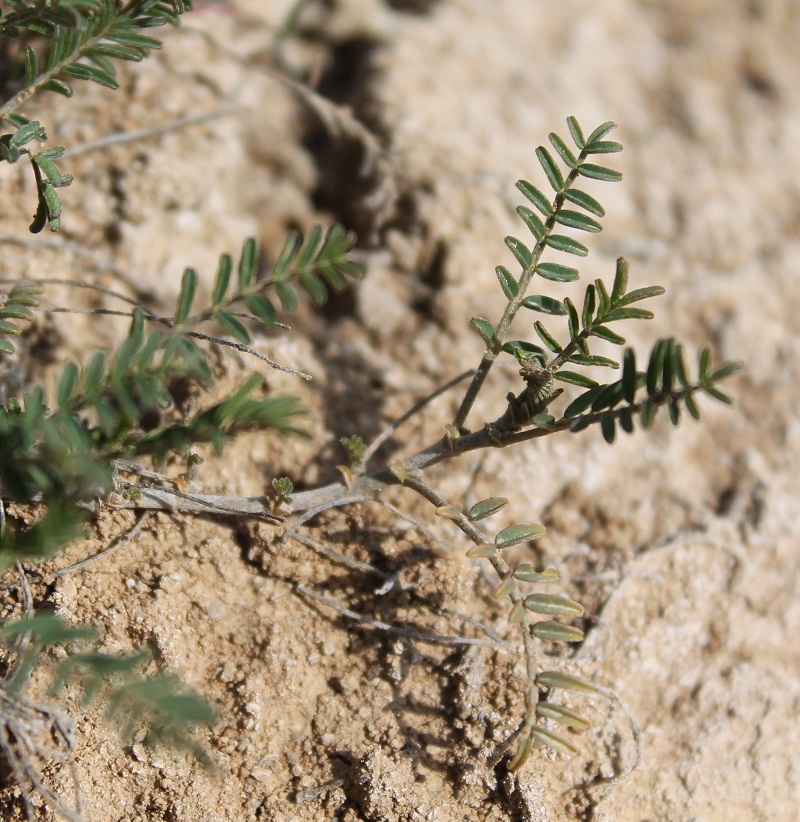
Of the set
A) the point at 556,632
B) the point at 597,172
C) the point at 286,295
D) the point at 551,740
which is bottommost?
the point at 551,740

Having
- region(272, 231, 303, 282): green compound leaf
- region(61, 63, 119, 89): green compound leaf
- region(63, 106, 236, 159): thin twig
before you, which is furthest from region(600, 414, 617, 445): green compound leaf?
→ region(63, 106, 236, 159): thin twig

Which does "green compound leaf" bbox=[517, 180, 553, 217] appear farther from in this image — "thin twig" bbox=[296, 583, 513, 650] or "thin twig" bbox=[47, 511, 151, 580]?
"thin twig" bbox=[47, 511, 151, 580]

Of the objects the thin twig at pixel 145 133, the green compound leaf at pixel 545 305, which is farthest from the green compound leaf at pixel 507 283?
the thin twig at pixel 145 133

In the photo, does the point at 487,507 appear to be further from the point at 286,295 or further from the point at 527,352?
the point at 286,295

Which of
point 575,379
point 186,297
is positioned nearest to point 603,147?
point 575,379

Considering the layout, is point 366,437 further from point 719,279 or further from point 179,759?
point 719,279

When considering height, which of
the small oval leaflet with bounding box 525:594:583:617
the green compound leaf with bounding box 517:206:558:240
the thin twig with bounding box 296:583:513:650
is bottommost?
the thin twig with bounding box 296:583:513:650
